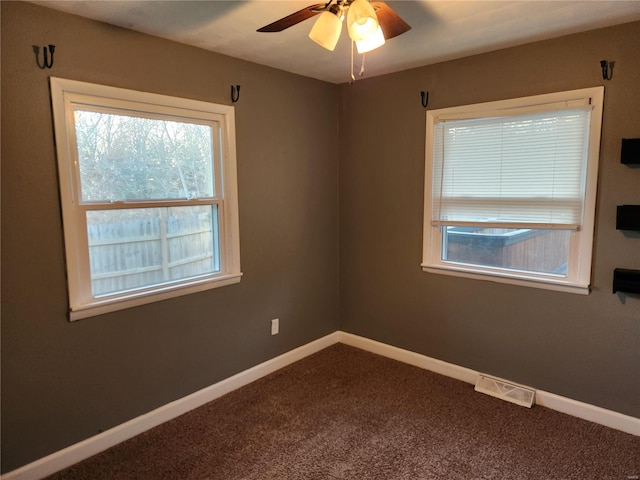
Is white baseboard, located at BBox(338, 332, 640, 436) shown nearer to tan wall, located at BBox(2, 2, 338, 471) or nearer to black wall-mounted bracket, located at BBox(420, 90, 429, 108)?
tan wall, located at BBox(2, 2, 338, 471)

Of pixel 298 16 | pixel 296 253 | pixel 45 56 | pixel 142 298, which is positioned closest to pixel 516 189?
pixel 296 253

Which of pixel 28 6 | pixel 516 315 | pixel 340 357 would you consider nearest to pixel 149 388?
pixel 340 357

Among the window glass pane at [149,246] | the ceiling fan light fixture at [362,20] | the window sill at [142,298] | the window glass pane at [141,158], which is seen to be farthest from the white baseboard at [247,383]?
the ceiling fan light fixture at [362,20]

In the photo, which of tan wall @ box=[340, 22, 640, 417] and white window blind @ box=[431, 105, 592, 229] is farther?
white window blind @ box=[431, 105, 592, 229]

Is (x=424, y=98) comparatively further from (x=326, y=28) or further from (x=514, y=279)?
(x=326, y=28)

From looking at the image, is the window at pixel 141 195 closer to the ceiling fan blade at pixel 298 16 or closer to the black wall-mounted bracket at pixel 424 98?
the ceiling fan blade at pixel 298 16

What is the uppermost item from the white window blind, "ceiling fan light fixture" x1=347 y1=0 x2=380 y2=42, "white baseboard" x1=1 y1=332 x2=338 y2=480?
"ceiling fan light fixture" x1=347 y1=0 x2=380 y2=42

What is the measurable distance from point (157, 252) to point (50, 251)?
23.0 inches

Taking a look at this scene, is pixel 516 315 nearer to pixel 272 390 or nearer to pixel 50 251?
pixel 272 390

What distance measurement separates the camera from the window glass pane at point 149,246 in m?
2.26

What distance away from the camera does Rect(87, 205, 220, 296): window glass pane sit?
2262mm

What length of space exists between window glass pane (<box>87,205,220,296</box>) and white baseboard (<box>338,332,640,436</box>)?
5.35 feet

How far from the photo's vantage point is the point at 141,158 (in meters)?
2.38

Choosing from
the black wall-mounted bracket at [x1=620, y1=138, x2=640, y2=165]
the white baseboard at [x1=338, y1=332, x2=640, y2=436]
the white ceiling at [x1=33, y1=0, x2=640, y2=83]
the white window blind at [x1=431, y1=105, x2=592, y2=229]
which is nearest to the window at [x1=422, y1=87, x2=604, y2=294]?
the white window blind at [x1=431, y1=105, x2=592, y2=229]
